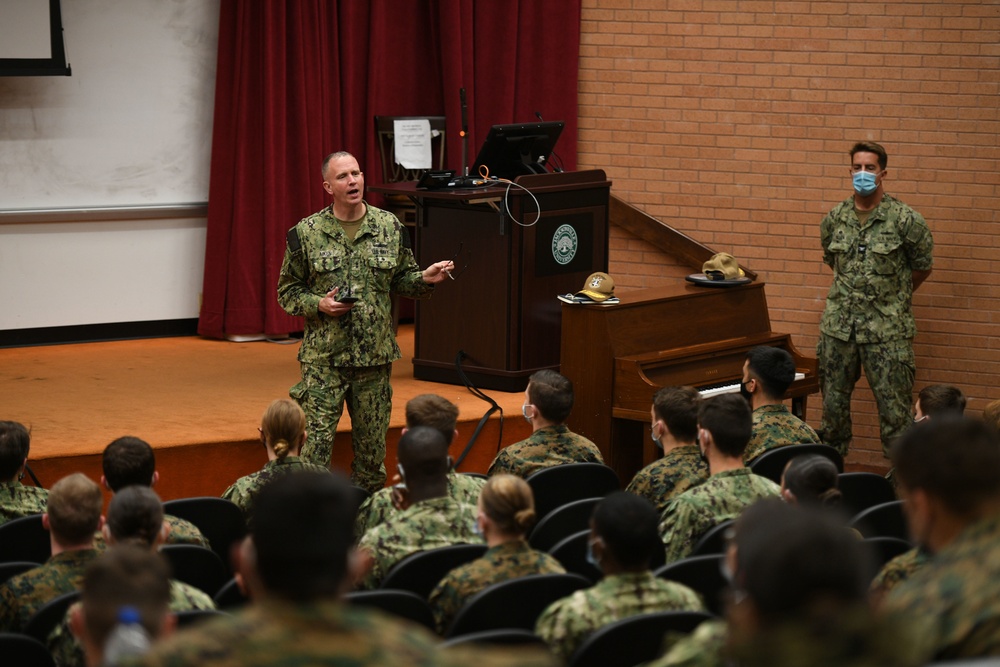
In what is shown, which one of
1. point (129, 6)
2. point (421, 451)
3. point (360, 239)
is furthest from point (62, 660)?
point (129, 6)

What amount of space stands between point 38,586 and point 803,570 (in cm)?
225

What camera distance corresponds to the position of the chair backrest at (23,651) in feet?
8.99

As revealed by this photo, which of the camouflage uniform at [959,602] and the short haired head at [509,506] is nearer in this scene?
the camouflage uniform at [959,602]

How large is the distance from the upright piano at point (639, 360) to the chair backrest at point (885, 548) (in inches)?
82.6

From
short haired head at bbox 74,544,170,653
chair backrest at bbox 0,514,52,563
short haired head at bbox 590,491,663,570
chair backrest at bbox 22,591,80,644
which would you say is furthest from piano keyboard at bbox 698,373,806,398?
short haired head at bbox 74,544,170,653

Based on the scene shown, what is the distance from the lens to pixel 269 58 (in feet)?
24.8

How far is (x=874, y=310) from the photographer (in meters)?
6.41

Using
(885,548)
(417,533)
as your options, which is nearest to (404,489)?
(417,533)

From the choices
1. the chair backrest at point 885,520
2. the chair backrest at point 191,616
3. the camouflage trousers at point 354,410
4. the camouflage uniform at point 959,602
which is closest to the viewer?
the camouflage uniform at point 959,602

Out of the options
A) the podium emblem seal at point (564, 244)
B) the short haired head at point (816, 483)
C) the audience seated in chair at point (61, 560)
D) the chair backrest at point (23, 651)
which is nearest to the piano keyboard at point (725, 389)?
the podium emblem seal at point (564, 244)

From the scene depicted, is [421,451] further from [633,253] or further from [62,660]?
[633,253]

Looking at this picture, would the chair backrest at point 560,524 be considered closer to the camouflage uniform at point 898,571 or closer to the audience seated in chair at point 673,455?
the audience seated in chair at point 673,455

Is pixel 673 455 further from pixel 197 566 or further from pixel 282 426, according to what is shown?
pixel 197 566

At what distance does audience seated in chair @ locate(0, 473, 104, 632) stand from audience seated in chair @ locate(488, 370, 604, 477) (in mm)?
1751
